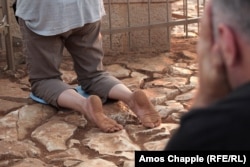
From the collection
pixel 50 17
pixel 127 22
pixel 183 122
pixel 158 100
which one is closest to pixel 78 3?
pixel 50 17

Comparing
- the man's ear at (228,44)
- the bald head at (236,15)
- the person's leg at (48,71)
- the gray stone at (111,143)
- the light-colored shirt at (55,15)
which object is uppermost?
the bald head at (236,15)

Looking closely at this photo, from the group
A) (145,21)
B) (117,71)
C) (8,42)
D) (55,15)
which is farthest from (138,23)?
(55,15)

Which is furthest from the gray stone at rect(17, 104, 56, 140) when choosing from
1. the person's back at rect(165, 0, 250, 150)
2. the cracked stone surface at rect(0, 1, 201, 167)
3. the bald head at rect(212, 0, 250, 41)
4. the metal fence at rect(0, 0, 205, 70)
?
the bald head at rect(212, 0, 250, 41)

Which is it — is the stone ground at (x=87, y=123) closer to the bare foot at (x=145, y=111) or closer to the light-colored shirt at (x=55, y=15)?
the bare foot at (x=145, y=111)

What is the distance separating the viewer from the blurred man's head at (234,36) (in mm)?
1229

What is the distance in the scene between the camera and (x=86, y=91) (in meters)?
4.16

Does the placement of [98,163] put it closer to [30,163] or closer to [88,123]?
[30,163]

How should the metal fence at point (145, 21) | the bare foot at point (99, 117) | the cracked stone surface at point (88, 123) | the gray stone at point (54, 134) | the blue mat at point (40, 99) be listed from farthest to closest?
1. the metal fence at point (145, 21)
2. the blue mat at point (40, 99)
3. the bare foot at point (99, 117)
4. the gray stone at point (54, 134)
5. the cracked stone surface at point (88, 123)

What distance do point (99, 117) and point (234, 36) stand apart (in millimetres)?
2401

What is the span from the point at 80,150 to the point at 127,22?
217cm

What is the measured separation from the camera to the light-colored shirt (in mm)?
3814

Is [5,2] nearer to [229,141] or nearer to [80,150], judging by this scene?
[80,150]

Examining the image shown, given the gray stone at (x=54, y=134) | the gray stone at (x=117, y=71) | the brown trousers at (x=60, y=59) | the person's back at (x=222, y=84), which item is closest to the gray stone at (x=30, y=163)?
the gray stone at (x=54, y=134)

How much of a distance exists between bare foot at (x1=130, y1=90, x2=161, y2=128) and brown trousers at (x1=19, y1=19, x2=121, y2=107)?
0.37 metres
